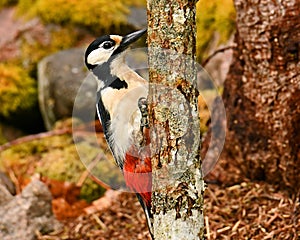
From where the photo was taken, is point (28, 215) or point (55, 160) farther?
point (55, 160)

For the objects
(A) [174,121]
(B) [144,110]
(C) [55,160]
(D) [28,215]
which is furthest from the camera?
(C) [55,160]

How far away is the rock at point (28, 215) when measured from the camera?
11.1 feet

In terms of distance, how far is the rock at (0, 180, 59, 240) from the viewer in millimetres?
3389

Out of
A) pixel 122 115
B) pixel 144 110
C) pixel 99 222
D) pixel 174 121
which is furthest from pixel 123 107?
pixel 99 222

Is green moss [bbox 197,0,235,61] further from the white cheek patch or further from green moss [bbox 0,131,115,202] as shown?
the white cheek patch

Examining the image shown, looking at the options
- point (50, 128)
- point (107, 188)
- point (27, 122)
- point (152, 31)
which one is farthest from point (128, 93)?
point (27, 122)

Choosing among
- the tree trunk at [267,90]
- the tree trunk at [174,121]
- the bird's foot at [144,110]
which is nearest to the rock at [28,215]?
the tree trunk at [267,90]

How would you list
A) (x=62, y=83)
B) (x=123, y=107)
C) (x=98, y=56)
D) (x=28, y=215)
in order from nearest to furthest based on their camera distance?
1. (x=123, y=107)
2. (x=98, y=56)
3. (x=28, y=215)
4. (x=62, y=83)

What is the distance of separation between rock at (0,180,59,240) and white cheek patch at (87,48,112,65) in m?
1.11

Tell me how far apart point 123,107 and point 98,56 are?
0.86ft

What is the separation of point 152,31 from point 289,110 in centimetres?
127

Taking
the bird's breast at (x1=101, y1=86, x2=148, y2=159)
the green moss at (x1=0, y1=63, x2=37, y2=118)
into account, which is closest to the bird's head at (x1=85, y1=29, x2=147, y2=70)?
the bird's breast at (x1=101, y1=86, x2=148, y2=159)

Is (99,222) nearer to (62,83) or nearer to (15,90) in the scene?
(62,83)

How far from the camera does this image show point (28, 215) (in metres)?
3.47
